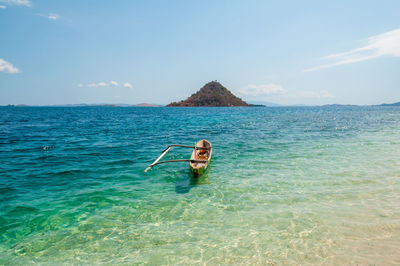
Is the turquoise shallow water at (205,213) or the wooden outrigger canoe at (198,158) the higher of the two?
the wooden outrigger canoe at (198,158)

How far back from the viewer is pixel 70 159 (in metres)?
16.7

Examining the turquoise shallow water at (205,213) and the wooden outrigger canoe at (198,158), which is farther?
the wooden outrigger canoe at (198,158)

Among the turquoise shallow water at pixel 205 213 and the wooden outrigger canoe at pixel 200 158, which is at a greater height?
the wooden outrigger canoe at pixel 200 158

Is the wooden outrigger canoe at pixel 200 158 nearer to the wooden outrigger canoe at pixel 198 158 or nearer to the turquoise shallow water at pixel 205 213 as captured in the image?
the wooden outrigger canoe at pixel 198 158

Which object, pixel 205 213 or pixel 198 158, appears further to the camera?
pixel 198 158

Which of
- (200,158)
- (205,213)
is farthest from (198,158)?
(205,213)

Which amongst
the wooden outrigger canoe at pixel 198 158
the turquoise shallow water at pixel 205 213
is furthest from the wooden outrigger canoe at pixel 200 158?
the turquoise shallow water at pixel 205 213

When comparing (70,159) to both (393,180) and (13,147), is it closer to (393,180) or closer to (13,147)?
(13,147)

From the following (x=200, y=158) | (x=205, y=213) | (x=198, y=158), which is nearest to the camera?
(x=205, y=213)

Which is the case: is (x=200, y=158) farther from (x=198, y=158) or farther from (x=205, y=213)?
(x=205, y=213)

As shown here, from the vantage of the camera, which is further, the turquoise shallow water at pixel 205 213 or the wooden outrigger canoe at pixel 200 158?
the wooden outrigger canoe at pixel 200 158

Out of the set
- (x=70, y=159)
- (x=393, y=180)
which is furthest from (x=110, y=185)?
(x=393, y=180)

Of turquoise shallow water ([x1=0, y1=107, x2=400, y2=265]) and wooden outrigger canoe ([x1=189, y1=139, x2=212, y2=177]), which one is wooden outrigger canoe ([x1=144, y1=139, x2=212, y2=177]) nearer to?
wooden outrigger canoe ([x1=189, y1=139, x2=212, y2=177])

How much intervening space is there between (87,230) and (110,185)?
423 centimetres
